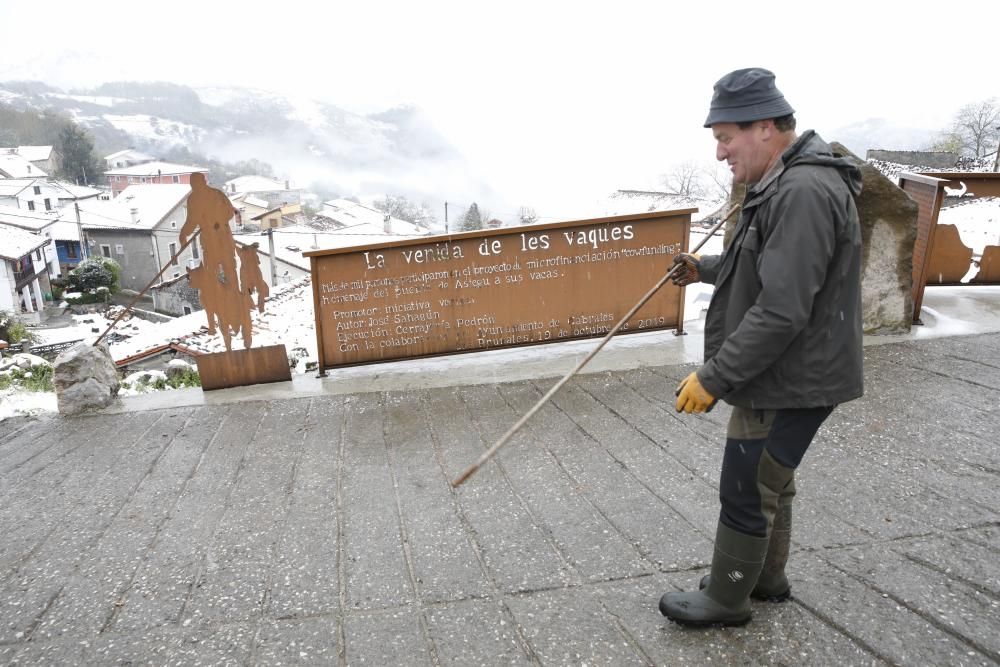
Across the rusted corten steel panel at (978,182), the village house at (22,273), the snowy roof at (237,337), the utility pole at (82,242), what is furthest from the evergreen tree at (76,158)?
the rusted corten steel panel at (978,182)

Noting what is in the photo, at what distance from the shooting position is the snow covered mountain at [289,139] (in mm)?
133500

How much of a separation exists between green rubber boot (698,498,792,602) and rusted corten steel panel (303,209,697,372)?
11.6 feet

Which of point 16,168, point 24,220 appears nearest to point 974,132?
point 24,220

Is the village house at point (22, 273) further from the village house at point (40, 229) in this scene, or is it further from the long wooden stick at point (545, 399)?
the long wooden stick at point (545, 399)

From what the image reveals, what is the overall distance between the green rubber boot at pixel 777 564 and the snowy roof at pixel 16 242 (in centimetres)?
3879

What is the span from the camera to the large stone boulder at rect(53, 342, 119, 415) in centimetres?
510

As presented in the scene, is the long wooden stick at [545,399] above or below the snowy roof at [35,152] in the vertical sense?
below

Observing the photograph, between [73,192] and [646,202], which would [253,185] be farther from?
[646,202]

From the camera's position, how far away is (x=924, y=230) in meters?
6.27

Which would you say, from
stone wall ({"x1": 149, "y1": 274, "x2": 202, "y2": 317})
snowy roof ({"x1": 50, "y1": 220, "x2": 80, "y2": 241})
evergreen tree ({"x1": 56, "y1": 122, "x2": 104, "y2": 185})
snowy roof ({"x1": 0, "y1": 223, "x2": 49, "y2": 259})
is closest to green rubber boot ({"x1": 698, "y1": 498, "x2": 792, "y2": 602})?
snowy roof ({"x1": 0, "y1": 223, "x2": 49, "y2": 259})

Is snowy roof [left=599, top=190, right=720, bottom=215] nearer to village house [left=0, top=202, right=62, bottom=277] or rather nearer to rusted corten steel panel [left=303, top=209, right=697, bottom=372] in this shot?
rusted corten steel panel [left=303, top=209, right=697, bottom=372]

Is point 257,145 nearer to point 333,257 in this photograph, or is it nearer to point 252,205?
point 252,205

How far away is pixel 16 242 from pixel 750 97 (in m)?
41.7

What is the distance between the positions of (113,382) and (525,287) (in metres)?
3.59
